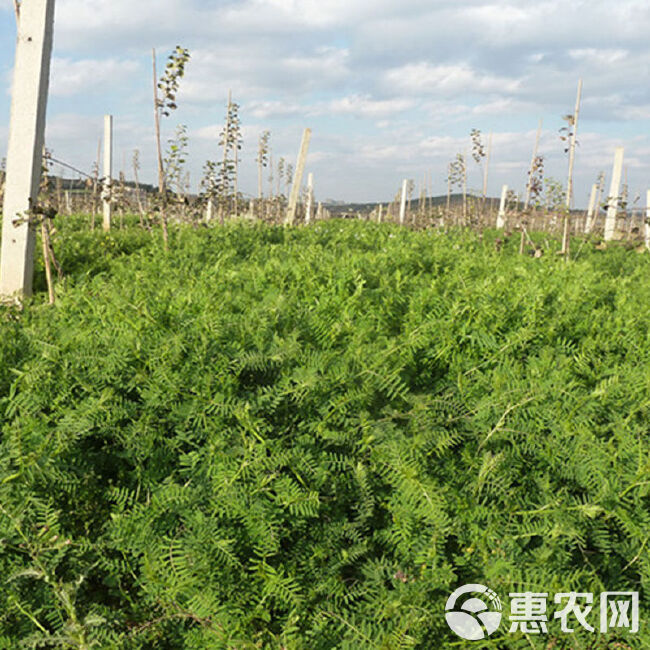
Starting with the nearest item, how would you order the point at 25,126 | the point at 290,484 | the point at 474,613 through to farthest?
1. the point at 474,613
2. the point at 290,484
3. the point at 25,126

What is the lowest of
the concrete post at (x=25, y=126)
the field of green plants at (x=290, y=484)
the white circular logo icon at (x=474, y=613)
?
the white circular logo icon at (x=474, y=613)

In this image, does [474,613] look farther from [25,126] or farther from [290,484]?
[25,126]

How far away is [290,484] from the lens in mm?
2131

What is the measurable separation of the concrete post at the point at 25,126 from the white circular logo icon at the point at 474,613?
182 inches

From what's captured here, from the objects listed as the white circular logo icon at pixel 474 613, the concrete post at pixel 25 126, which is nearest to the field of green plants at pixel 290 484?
the white circular logo icon at pixel 474 613

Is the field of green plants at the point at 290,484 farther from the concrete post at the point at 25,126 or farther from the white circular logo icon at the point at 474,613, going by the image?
the concrete post at the point at 25,126

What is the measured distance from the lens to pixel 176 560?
202 centimetres

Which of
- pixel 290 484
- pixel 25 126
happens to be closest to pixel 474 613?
pixel 290 484

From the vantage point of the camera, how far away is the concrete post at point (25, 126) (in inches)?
206

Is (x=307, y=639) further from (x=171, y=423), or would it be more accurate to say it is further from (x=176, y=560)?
(x=171, y=423)

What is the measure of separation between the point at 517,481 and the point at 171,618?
1.37 metres

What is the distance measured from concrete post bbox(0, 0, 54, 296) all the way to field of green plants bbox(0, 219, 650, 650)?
2624mm

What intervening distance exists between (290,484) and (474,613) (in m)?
0.73

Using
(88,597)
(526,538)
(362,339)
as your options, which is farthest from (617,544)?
(88,597)
